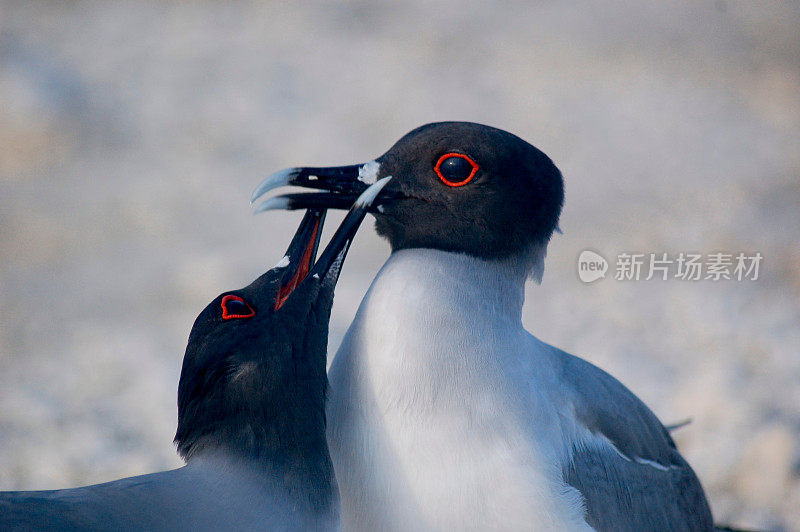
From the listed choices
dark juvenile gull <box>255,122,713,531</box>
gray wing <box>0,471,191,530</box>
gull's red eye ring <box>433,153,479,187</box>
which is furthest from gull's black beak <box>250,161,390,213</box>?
gray wing <box>0,471,191,530</box>

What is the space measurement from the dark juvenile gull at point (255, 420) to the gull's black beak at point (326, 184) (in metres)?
0.15

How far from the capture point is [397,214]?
1.79m

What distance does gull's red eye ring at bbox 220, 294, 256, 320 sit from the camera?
5.35 feet

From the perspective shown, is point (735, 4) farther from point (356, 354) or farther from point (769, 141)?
point (356, 354)

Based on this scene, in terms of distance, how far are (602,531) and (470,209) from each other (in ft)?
2.14

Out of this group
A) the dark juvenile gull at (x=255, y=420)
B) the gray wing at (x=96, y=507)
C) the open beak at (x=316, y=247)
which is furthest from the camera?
the open beak at (x=316, y=247)

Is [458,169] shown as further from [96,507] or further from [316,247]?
[96,507]

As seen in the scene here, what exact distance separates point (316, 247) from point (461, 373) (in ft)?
1.20

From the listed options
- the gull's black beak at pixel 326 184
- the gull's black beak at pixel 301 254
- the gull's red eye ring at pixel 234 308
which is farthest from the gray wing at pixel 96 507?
the gull's black beak at pixel 326 184

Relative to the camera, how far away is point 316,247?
69.7 inches

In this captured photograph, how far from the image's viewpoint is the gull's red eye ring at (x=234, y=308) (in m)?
1.63

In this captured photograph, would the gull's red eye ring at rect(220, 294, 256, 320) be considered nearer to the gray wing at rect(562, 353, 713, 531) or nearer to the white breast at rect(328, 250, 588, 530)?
the white breast at rect(328, 250, 588, 530)

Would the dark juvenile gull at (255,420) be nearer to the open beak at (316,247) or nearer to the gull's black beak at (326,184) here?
the open beak at (316,247)

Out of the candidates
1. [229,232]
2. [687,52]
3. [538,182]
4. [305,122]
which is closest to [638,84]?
[687,52]
